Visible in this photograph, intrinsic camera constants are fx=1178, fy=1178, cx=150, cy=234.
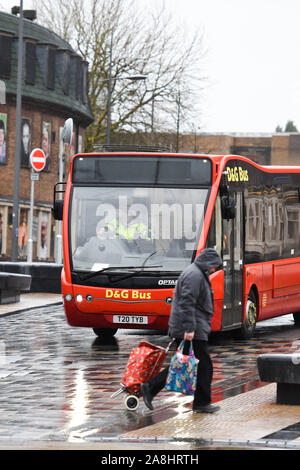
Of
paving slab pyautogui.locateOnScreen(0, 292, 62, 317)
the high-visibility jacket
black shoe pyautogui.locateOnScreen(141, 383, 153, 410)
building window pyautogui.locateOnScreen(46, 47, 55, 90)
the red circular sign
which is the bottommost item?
paving slab pyautogui.locateOnScreen(0, 292, 62, 317)

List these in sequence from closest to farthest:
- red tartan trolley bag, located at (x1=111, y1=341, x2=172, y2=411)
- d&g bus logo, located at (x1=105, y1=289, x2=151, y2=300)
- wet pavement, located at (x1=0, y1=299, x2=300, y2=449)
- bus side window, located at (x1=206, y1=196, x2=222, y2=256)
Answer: wet pavement, located at (x1=0, y1=299, x2=300, y2=449) → red tartan trolley bag, located at (x1=111, y1=341, x2=172, y2=411) → d&g bus logo, located at (x1=105, y1=289, x2=151, y2=300) → bus side window, located at (x1=206, y1=196, x2=222, y2=256)

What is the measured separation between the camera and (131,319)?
17.1 meters

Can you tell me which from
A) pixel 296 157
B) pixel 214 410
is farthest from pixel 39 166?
pixel 296 157

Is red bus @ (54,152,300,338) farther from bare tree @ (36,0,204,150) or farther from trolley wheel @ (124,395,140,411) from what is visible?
bare tree @ (36,0,204,150)

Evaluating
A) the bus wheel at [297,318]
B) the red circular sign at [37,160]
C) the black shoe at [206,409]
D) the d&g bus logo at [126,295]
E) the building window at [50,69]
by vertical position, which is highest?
the building window at [50,69]

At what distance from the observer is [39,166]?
32.9 m

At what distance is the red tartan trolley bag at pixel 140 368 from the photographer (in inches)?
431

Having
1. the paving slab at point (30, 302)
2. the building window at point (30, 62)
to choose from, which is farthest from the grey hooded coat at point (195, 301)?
the building window at point (30, 62)

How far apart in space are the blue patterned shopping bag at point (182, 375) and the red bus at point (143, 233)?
20.1 feet

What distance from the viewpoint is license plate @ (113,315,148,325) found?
1709 centimetres

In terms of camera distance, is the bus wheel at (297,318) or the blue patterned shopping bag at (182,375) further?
the bus wheel at (297,318)

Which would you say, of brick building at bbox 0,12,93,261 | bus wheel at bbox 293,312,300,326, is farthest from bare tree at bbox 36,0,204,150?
bus wheel at bbox 293,312,300,326

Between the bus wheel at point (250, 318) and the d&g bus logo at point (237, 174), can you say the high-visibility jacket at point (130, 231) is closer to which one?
the d&g bus logo at point (237, 174)

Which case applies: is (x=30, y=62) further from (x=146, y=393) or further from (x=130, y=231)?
(x=146, y=393)
